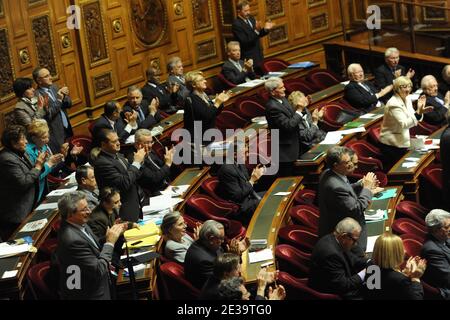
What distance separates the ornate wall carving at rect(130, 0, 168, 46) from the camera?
39.9 ft

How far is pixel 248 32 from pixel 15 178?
4.91 m

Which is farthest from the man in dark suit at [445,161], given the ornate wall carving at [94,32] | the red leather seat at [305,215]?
the ornate wall carving at [94,32]

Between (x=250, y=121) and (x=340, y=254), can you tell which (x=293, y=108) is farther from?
(x=340, y=254)

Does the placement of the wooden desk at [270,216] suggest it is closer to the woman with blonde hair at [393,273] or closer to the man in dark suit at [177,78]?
the woman with blonde hair at [393,273]

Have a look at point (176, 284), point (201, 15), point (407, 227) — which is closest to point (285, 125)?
point (407, 227)

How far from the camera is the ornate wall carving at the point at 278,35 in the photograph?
13508 millimetres

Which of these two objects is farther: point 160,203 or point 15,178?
point 160,203

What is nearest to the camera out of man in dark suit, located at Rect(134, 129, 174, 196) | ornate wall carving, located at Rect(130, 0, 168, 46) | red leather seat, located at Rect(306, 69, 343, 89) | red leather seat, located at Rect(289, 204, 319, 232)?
red leather seat, located at Rect(289, 204, 319, 232)

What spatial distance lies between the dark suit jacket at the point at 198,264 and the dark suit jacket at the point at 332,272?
669 millimetres

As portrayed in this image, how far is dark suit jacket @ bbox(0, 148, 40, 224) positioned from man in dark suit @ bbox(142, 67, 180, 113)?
9.73 feet

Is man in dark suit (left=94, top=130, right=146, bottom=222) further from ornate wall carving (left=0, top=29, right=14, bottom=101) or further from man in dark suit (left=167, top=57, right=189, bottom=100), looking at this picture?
man in dark suit (left=167, top=57, right=189, bottom=100)

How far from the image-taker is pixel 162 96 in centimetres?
1090

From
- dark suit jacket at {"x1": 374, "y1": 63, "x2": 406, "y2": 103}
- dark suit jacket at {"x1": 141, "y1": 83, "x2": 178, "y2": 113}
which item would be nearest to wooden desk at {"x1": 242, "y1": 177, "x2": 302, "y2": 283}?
dark suit jacket at {"x1": 141, "y1": 83, "x2": 178, "y2": 113}

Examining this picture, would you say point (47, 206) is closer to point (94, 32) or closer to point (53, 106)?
point (53, 106)
